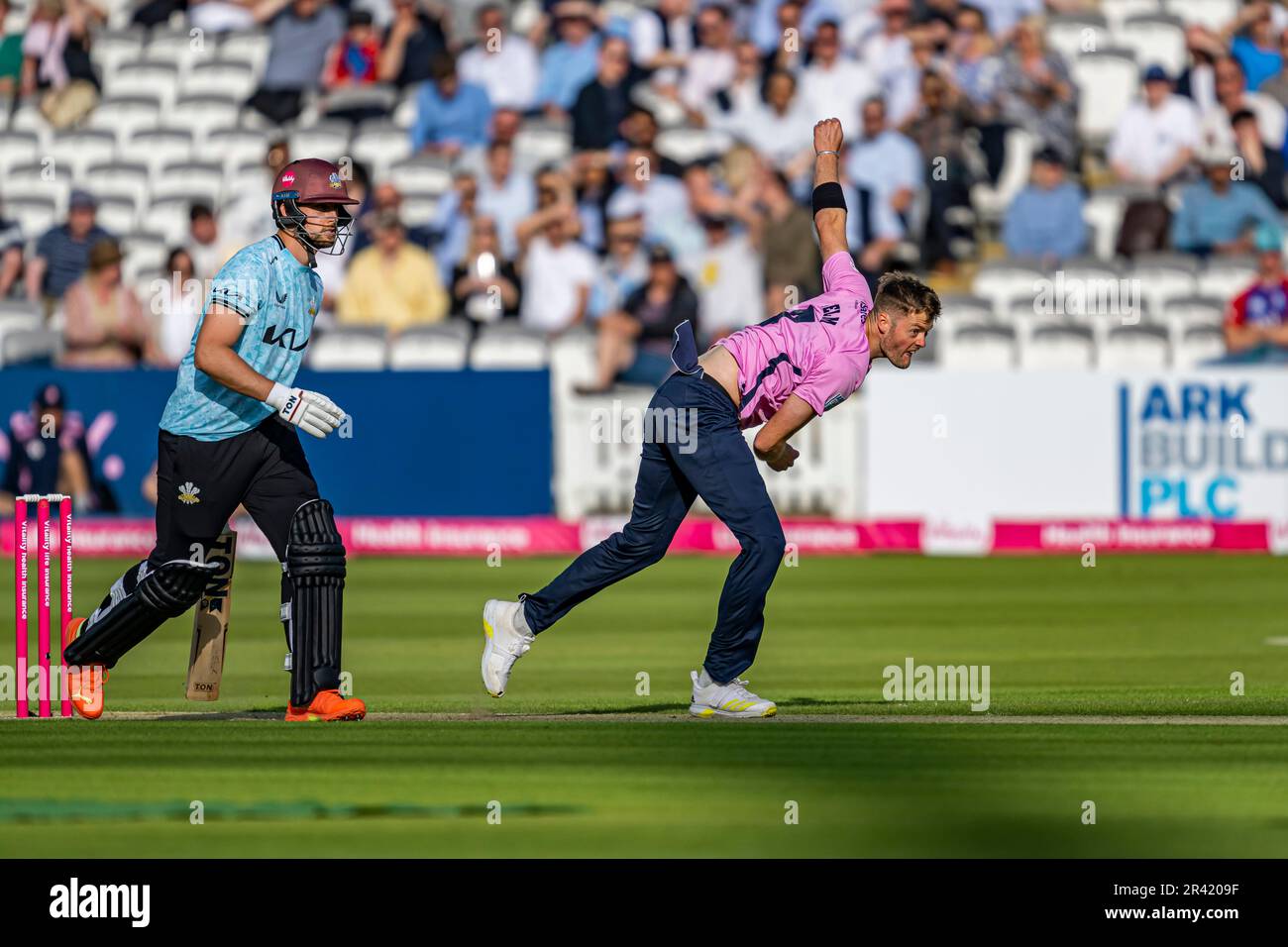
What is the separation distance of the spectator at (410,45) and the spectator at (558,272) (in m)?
3.94

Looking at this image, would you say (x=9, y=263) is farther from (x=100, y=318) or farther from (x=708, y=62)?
(x=708, y=62)

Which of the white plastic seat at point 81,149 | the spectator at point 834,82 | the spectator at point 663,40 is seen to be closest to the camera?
the spectator at point 834,82

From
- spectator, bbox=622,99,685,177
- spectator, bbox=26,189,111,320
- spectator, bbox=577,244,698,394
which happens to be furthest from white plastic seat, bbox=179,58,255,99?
spectator, bbox=577,244,698,394

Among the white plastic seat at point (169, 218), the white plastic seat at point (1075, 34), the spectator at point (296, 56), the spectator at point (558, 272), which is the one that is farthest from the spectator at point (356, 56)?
the white plastic seat at point (1075, 34)

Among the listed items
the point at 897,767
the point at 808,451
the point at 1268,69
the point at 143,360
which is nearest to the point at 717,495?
the point at 897,767

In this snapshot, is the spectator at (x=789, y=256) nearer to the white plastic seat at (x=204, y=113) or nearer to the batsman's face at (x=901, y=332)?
the white plastic seat at (x=204, y=113)

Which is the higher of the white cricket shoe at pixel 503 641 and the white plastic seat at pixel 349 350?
the white plastic seat at pixel 349 350

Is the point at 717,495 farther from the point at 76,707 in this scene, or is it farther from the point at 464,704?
the point at 76,707

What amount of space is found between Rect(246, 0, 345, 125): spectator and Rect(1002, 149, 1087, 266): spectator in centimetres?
769

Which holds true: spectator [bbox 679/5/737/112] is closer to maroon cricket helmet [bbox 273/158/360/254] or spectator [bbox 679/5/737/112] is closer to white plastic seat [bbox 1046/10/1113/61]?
white plastic seat [bbox 1046/10/1113/61]

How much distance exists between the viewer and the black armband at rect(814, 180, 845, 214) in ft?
30.9

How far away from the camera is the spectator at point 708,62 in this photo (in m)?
23.5

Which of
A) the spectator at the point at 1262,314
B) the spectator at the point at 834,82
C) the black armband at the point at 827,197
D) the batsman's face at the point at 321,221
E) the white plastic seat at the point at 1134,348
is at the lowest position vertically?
the batsman's face at the point at 321,221

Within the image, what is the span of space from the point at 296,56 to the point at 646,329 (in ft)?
21.5
